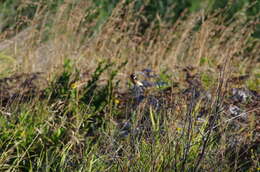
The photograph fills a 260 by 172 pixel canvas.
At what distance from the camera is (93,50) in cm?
488

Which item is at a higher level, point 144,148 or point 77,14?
point 77,14

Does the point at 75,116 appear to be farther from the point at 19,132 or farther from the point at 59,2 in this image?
the point at 59,2

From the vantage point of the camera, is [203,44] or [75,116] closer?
[75,116]

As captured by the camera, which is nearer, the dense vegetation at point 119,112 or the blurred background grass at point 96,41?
the dense vegetation at point 119,112

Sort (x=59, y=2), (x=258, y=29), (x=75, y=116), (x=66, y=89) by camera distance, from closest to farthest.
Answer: (x=75, y=116)
(x=66, y=89)
(x=59, y=2)
(x=258, y=29)

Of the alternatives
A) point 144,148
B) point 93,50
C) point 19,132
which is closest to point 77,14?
point 93,50

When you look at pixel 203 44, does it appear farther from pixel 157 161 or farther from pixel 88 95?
pixel 157 161

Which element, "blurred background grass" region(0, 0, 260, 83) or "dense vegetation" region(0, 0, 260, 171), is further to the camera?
"blurred background grass" region(0, 0, 260, 83)

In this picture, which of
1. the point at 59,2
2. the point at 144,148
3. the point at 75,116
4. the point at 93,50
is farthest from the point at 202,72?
the point at 59,2

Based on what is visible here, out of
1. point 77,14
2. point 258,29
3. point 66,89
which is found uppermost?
point 77,14

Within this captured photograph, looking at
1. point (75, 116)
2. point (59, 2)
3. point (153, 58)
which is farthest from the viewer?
point (59, 2)

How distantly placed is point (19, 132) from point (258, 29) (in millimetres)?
5441

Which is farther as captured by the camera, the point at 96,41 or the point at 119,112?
the point at 96,41

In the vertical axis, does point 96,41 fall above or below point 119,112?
above
